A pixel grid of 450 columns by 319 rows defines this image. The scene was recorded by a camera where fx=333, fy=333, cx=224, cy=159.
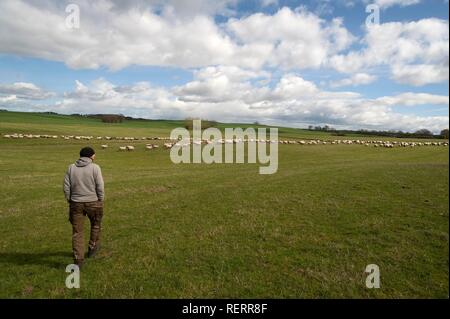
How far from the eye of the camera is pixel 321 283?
9.43 metres

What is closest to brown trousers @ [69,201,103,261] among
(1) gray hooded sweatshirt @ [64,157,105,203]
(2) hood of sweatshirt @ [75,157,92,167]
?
(1) gray hooded sweatshirt @ [64,157,105,203]

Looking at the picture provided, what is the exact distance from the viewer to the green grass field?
9.38 metres

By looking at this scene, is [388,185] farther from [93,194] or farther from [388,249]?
[93,194]

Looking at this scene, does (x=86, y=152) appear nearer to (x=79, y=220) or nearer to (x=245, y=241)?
(x=79, y=220)

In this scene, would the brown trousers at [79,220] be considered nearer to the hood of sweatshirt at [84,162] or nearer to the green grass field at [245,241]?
the green grass field at [245,241]

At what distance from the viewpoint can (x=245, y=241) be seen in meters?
12.8

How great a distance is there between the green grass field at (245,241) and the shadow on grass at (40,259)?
0.04m

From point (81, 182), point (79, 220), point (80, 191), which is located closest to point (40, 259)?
point (79, 220)

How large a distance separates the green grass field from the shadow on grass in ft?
0.12

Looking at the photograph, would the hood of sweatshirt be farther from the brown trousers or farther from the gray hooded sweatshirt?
the brown trousers
